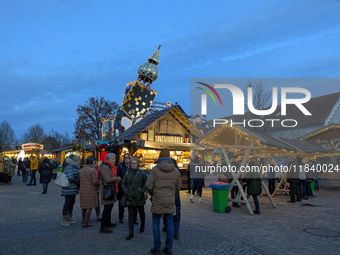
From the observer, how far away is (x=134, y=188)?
5637 mm

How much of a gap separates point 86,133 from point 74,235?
1632 inches

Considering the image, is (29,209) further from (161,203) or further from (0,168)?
(0,168)

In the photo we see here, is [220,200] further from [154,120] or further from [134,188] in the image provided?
[154,120]

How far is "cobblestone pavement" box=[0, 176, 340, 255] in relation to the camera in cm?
Answer: 503

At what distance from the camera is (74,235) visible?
19.0 feet

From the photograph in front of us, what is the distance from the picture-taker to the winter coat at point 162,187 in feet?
15.9

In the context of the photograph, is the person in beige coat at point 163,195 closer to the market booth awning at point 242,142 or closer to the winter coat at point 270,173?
the market booth awning at point 242,142

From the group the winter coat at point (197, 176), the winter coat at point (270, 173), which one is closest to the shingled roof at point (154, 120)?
the winter coat at point (197, 176)

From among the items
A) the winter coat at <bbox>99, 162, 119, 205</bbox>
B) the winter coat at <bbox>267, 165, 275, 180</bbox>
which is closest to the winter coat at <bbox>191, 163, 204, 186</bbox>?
the winter coat at <bbox>267, 165, 275, 180</bbox>

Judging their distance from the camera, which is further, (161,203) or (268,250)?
(268,250)

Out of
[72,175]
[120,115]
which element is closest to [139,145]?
[72,175]

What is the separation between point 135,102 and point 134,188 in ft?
70.9

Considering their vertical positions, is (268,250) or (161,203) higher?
(161,203)

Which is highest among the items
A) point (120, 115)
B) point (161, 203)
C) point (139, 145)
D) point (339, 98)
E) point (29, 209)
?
point (339, 98)
